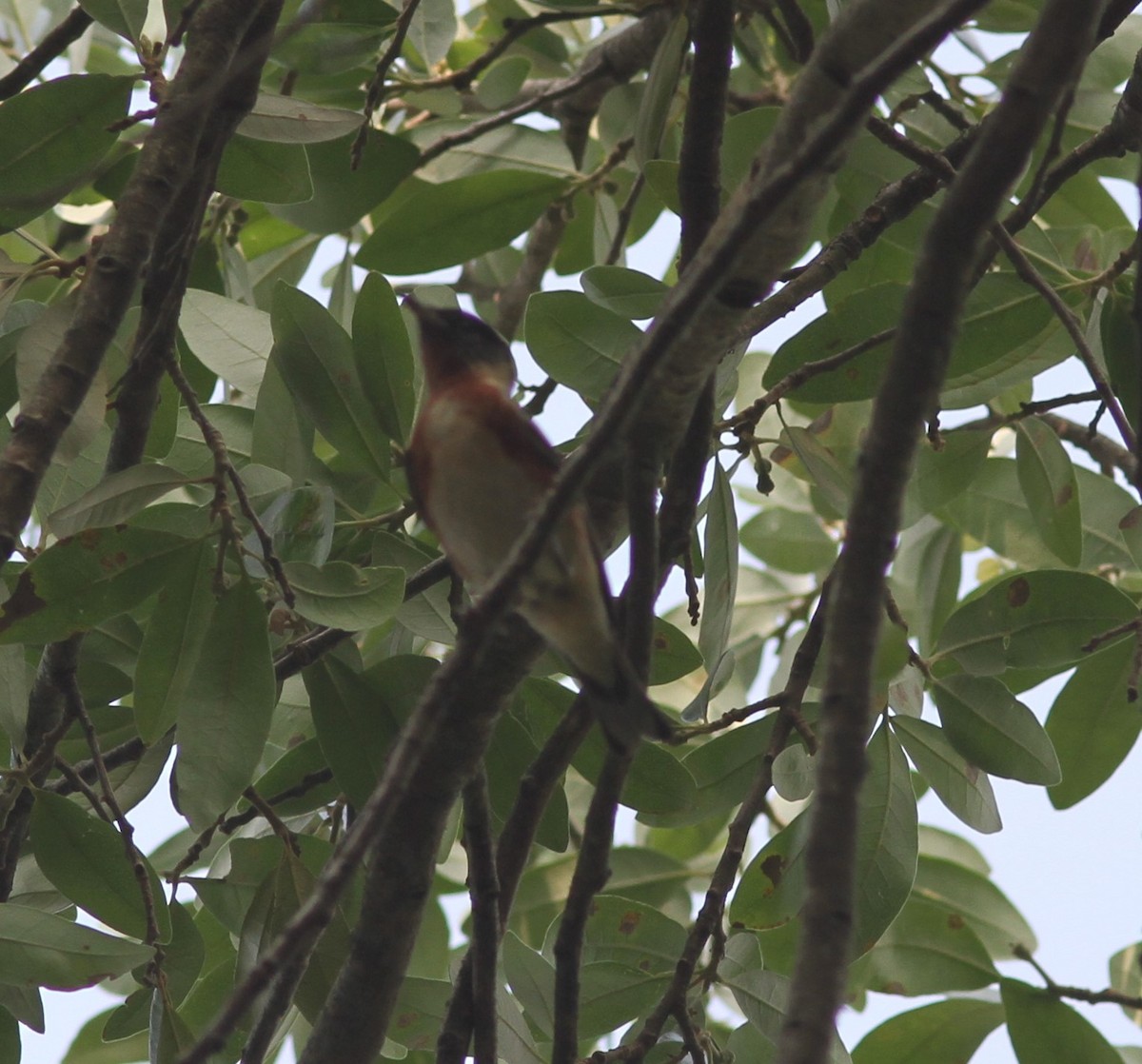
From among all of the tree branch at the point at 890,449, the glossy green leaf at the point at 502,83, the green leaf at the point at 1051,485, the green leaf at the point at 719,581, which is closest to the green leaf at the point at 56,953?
the green leaf at the point at 719,581

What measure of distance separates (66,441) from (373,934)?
1088 millimetres

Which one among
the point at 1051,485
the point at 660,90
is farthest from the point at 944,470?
the point at 660,90

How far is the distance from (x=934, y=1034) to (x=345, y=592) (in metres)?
2.03

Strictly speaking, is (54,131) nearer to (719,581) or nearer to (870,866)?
(719,581)

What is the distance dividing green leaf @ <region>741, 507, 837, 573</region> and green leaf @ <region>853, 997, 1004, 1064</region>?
1743mm

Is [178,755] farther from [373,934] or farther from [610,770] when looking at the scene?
[610,770]

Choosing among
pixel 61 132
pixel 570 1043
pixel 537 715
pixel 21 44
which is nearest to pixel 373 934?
pixel 570 1043

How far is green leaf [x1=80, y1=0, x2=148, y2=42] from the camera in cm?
301

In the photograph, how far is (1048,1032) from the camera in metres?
3.18

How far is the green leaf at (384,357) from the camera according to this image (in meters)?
2.89

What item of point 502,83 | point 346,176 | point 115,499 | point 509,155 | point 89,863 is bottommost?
point 89,863

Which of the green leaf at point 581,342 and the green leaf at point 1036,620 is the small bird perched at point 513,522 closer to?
the green leaf at point 581,342

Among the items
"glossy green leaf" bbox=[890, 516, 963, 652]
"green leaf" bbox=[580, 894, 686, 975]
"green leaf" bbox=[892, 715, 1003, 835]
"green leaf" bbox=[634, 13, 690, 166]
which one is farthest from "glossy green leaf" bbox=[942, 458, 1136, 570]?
"green leaf" bbox=[580, 894, 686, 975]

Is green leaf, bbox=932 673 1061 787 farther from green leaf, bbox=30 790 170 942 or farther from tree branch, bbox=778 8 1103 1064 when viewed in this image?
green leaf, bbox=30 790 170 942
